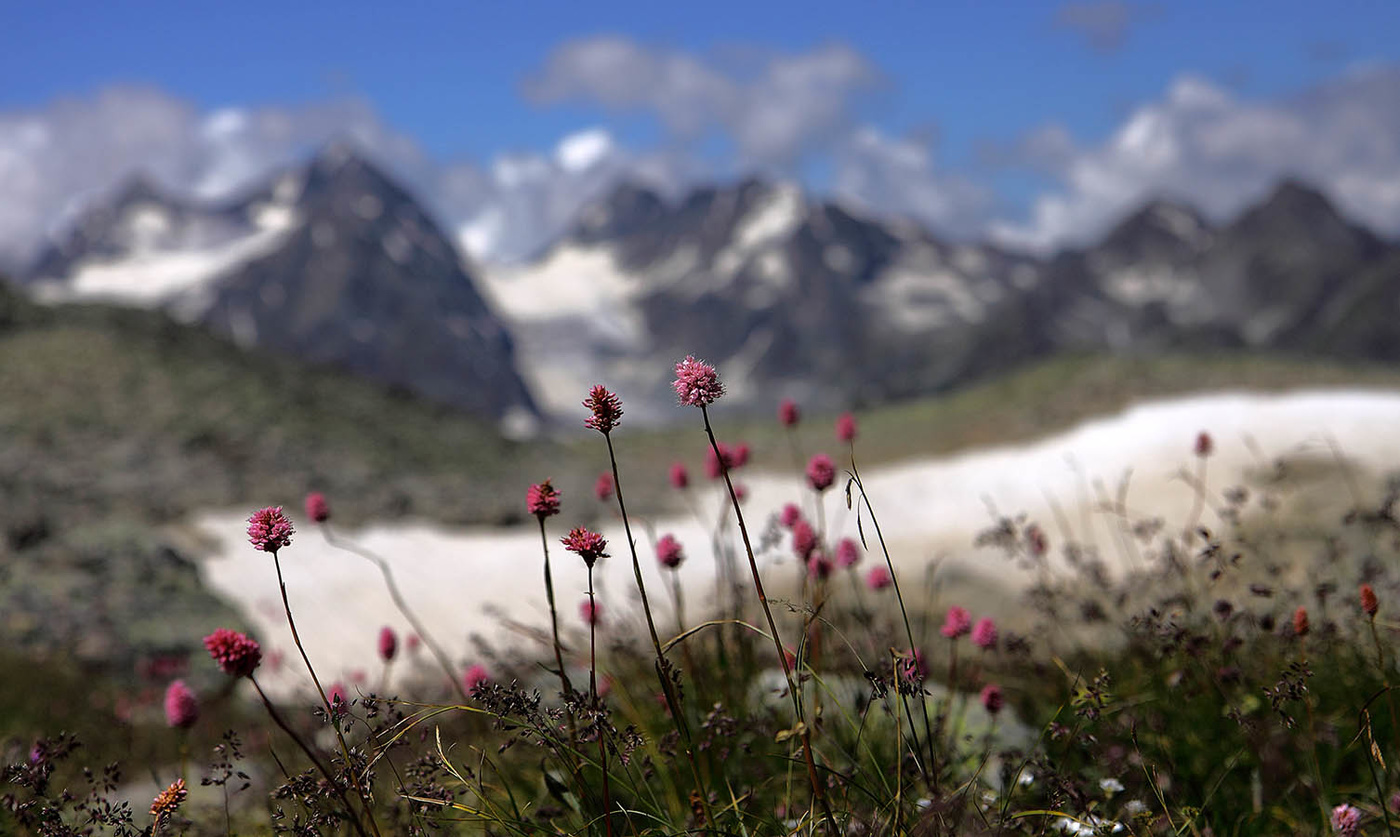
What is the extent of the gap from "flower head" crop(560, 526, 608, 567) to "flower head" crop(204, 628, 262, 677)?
558mm

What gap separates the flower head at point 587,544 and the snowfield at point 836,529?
6004 millimetres

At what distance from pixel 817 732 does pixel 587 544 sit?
1485 millimetres

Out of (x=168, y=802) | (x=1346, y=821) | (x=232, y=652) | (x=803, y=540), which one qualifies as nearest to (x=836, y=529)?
(x=803, y=540)

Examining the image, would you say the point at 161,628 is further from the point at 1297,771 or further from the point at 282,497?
the point at 1297,771

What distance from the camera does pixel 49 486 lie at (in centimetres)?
1622

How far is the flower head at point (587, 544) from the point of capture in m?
1.83

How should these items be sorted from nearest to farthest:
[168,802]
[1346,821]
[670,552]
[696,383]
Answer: [696,383] < [168,802] < [1346,821] < [670,552]

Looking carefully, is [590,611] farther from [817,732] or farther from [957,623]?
[957,623]

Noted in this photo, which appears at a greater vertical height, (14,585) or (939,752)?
(14,585)

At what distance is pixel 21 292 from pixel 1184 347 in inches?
6511

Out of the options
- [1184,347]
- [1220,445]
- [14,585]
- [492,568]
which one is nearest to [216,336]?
[492,568]

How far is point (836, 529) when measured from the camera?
11.8 meters

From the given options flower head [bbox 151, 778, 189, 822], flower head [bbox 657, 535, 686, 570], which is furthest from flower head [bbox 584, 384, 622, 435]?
flower head [bbox 151, 778, 189, 822]

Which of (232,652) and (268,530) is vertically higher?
(268,530)
